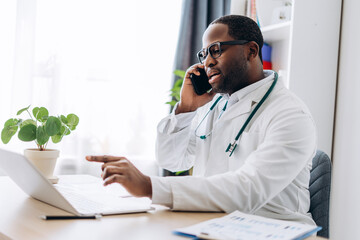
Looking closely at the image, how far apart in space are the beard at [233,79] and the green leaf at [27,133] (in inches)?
25.7

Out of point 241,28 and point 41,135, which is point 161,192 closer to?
point 41,135

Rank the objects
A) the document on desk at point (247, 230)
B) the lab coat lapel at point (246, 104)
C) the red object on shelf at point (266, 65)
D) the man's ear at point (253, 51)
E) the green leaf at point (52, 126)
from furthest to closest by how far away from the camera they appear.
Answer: the red object on shelf at point (266, 65)
the man's ear at point (253, 51)
the lab coat lapel at point (246, 104)
the green leaf at point (52, 126)
the document on desk at point (247, 230)

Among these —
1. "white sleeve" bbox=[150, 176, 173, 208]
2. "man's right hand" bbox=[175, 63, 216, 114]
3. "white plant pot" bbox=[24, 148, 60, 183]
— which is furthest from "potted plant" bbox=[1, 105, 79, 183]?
"man's right hand" bbox=[175, 63, 216, 114]

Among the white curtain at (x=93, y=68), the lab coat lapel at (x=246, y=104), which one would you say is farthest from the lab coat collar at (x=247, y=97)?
the white curtain at (x=93, y=68)

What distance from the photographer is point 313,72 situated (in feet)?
7.39

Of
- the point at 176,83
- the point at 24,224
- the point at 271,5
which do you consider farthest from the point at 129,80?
the point at 24,224

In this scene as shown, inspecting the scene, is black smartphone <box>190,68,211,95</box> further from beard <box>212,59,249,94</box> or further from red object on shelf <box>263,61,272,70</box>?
red object on shelf <box>263,61,272,70</box>

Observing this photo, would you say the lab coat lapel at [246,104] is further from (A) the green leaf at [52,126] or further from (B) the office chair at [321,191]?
(A) the green leaf at [52,126]

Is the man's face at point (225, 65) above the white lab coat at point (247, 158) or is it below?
above

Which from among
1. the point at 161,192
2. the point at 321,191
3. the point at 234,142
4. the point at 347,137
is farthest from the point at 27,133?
the point at 347,137

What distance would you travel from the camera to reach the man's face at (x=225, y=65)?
5.01ft

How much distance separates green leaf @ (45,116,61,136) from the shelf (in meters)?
1.45

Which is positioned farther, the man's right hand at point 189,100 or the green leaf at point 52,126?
the man's right hand at point 189,100

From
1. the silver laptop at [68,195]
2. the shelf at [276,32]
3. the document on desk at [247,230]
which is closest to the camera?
the document on desk at [247,230]
